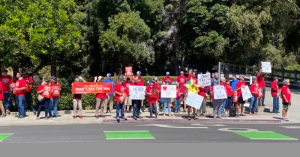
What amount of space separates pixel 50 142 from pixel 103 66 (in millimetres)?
16416

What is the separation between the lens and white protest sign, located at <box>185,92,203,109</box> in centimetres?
1808


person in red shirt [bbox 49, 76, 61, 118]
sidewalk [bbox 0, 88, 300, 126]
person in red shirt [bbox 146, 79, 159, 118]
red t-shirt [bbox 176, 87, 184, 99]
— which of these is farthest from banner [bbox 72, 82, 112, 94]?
red t-shirt [bbox 176, 87, 184, 99]

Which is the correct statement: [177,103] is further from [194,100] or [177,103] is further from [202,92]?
[194,100]

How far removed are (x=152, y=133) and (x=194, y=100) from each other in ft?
13.2

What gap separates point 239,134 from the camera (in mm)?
14719

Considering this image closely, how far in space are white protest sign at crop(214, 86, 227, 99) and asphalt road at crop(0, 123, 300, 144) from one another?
1.60 metres

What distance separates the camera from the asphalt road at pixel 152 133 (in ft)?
43.1

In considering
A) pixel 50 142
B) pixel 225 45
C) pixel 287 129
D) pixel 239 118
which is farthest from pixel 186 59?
pixel 50 142

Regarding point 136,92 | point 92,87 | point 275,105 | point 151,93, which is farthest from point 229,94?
point 92,87

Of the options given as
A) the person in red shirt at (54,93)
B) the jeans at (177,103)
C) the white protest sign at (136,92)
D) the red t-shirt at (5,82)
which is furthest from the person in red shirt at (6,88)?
the jeans at (177,103)

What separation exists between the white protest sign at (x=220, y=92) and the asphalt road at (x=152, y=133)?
1605 mm

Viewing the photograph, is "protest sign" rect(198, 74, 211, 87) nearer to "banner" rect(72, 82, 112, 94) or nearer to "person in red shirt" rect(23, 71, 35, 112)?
"banner" rect(72, 82, 112, 94)

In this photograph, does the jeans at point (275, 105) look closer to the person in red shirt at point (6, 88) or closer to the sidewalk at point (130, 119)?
the sidewalk at point (130, 119)

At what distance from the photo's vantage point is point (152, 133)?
48.0ft
